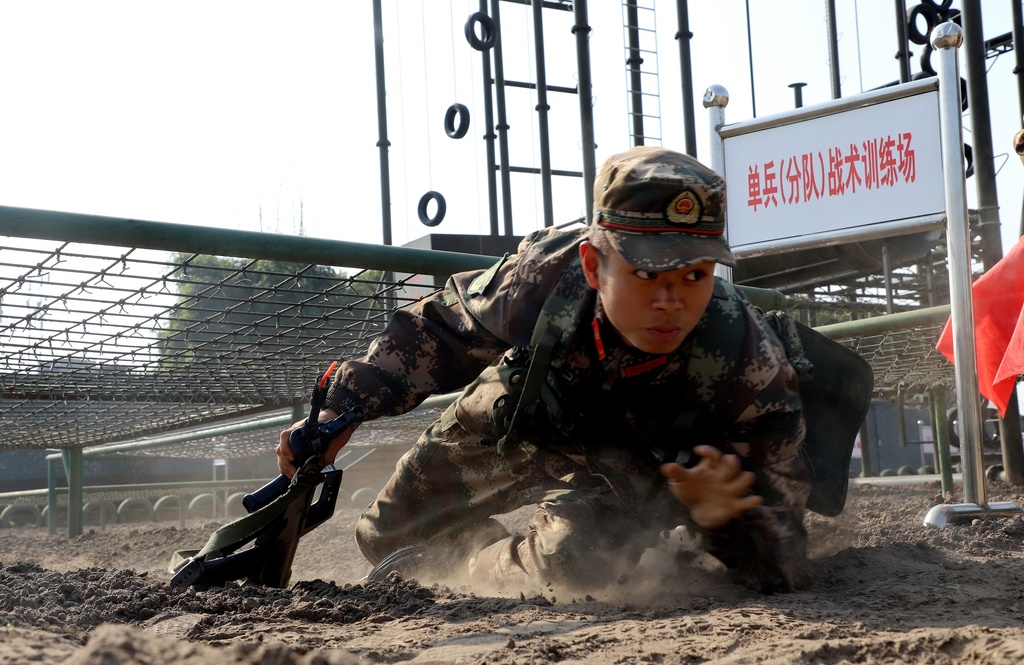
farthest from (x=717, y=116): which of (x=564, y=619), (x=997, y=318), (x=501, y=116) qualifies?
(x=501, y=116)

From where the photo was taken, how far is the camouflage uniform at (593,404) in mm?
2158

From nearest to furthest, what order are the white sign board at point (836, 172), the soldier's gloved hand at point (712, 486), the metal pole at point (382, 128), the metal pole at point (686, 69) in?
the soldier's gloved hand at point (712, 486) → the white sign board at point (836, 172) → the metal pole at point (686, 69) → the metal pole at point (382, 128)

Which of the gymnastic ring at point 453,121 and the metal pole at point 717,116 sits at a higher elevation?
the gymnastic ring at point 453,121

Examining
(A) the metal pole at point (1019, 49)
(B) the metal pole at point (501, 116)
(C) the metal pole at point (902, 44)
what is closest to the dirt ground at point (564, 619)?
(A) the metal pole at point (1019, 49)

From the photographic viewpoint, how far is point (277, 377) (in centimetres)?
467

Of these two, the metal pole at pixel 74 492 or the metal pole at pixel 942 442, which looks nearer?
the metal pole at pixel 942 442

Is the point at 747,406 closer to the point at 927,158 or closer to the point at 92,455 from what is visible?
the point at 927,158

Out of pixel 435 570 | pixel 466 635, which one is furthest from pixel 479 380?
pixel 466 635

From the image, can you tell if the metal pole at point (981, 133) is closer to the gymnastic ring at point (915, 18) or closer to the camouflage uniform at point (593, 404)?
the gymnastic ring at point (915, 18)

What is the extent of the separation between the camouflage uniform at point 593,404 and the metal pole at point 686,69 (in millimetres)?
4835

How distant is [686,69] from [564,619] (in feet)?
19.4

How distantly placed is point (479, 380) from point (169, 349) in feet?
5.58

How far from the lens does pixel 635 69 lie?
24.4 ft

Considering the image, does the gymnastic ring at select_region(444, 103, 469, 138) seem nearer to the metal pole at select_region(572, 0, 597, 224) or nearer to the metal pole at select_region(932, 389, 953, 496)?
the metal pole at select_region(572, 0, 597, 224)
